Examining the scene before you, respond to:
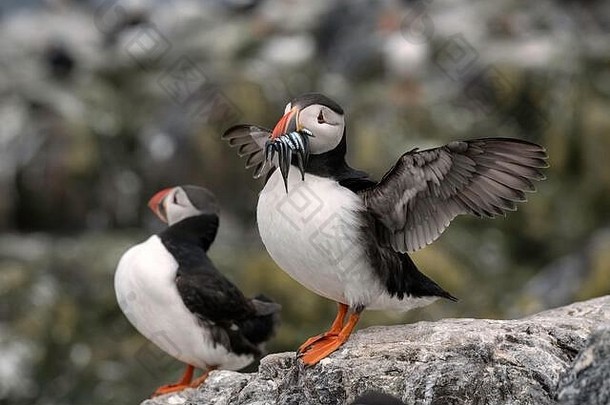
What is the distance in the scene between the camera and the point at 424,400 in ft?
12.5

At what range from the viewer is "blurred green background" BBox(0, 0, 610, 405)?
32.5 feet

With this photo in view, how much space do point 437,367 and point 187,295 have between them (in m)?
1.59

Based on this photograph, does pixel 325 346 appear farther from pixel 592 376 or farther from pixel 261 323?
pixel 261 323

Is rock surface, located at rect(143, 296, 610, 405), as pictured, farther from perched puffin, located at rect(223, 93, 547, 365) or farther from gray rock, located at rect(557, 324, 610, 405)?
gray rock, located at rect(557, 324, 610, 405)

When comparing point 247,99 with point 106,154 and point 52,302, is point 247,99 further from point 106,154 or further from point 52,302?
point 52,302

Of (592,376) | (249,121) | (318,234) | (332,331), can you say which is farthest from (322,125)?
(249,121)

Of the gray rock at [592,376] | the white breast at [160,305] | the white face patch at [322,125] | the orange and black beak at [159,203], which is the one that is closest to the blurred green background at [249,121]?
the orange and black beak at [159,203]

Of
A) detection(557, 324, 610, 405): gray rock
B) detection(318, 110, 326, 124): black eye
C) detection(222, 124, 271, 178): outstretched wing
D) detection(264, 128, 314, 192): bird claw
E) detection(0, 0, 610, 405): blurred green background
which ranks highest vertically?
detection(318, 110, 326, 124): black eye

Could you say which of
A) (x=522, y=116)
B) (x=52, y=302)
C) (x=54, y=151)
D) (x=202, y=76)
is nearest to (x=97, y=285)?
(x=52, y=302)

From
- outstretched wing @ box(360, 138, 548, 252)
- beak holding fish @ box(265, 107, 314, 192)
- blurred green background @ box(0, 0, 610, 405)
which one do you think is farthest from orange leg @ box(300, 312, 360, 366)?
blurred green background @ box(0, 0, 610, 405)

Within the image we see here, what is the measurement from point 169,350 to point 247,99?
748 cm

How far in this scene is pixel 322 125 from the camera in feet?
13.2

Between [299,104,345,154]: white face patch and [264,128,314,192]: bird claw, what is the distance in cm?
7

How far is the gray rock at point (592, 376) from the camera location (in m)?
3.06
